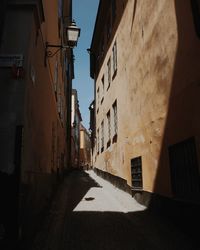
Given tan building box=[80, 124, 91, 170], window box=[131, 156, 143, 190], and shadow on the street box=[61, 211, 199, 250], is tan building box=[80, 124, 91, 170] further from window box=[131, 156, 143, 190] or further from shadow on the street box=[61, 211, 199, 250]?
shadow on the street box=[61, 211, 199, 250]

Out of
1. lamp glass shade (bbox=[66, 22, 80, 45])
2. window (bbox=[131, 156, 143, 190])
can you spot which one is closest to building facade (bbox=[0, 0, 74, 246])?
lamp glass shade (bbox=[66, 22, 80, 45])

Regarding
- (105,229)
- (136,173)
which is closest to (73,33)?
(136,173)

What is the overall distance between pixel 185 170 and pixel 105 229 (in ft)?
5.77

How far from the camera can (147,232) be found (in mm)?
4836

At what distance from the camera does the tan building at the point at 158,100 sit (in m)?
4.87

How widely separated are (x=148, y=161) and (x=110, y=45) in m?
7.66

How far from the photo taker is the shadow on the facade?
4645 mm

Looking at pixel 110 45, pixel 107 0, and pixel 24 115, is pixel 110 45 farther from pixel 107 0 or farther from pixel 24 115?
pixel 24 115

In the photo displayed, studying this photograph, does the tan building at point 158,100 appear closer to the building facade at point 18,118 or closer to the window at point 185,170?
the window at point 185,170

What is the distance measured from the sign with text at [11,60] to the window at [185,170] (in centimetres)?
299

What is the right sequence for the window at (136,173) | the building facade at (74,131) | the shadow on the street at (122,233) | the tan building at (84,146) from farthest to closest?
the tan building at (84,146), the building facade at (74,131), the window at (136,173), the shadow on the street at (122,233)

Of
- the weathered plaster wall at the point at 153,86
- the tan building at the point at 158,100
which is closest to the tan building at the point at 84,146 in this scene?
the tan building at the point at 158,100

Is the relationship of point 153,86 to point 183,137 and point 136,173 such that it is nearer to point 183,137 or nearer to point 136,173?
point 183,137

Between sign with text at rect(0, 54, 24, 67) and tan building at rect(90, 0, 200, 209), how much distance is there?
2.76 meters
